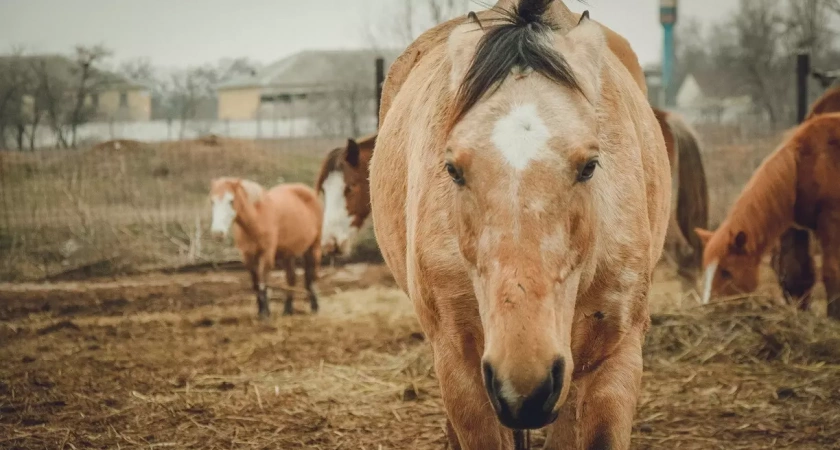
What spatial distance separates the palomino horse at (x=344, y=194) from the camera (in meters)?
7.88

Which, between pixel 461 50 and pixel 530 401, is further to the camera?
pixel 461 50

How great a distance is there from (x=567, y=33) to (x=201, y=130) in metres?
16.1

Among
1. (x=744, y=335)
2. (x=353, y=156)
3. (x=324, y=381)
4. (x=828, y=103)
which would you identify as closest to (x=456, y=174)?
(x=324, y=381)

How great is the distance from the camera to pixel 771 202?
620 centimetres

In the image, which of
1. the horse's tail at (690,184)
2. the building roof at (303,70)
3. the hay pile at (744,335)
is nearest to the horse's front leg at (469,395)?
the hay pile at (744,335)

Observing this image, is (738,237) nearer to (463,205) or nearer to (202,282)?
(463,205)

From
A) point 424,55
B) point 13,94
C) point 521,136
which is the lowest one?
point 521,136

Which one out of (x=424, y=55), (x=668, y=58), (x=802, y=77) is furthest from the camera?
(x=668, y=58)

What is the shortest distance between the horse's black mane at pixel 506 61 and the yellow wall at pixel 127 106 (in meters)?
12.3

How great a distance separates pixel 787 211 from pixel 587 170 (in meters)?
5.08

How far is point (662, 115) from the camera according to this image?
22.7 feet

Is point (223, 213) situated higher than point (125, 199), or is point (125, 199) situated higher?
point (223, 213)

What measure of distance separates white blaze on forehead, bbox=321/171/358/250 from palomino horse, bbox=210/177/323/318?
0.99 metres

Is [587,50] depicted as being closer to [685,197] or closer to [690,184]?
[690,184]
